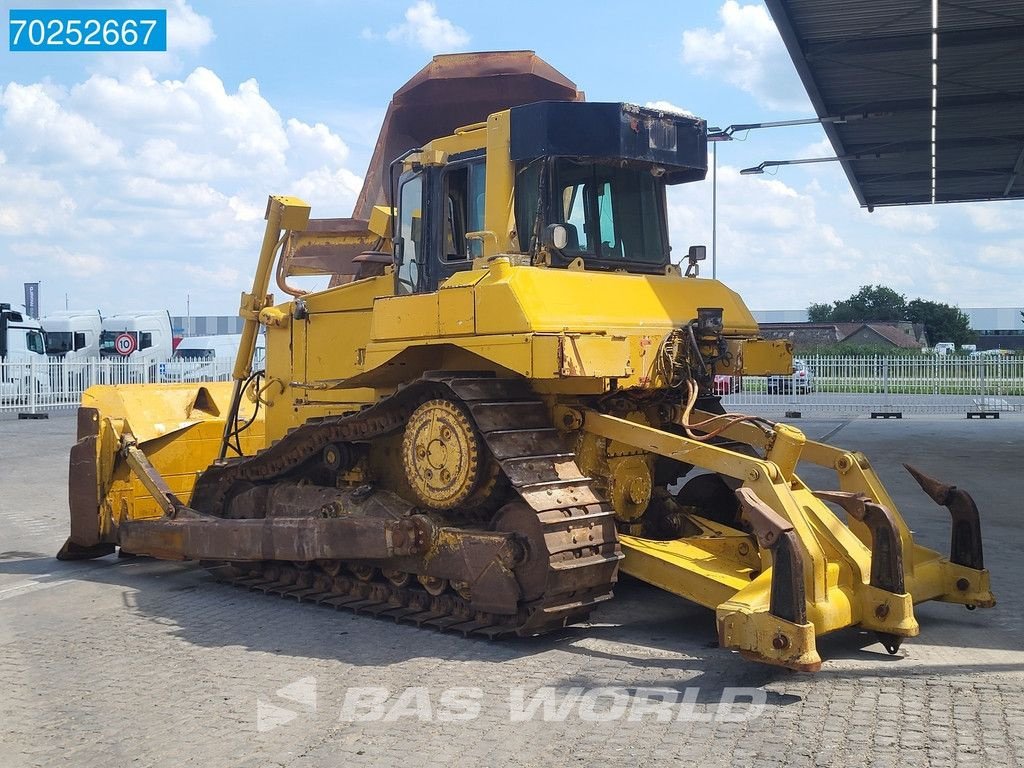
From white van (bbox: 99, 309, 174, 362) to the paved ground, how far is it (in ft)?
103

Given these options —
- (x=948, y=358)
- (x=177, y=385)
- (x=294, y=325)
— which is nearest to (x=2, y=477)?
(x=177, y=385)

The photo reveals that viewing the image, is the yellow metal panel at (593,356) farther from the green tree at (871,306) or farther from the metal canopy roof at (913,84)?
the green tree at (871,306)

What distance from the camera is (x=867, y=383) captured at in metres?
29.7

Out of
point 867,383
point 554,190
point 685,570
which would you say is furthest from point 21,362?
point 685,570

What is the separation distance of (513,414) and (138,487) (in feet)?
13.2

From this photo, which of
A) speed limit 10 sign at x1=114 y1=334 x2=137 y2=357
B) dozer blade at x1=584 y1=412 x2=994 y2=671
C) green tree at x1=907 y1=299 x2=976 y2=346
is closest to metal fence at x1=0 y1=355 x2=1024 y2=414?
speed limit 10 sign at x1=114 y1=334 x2=137 y2=357

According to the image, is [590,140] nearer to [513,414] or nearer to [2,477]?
[513,414]

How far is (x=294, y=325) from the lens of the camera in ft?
28.9

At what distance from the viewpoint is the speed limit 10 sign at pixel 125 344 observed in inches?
1443

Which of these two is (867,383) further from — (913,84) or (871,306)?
(871,306)

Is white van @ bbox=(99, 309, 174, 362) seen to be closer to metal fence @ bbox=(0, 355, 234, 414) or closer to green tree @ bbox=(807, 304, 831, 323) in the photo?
metal fence @ bbox=(0, 355, 234, 414)

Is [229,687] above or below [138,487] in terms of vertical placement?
below

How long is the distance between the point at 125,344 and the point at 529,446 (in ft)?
109

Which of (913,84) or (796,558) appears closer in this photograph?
(796,558)
